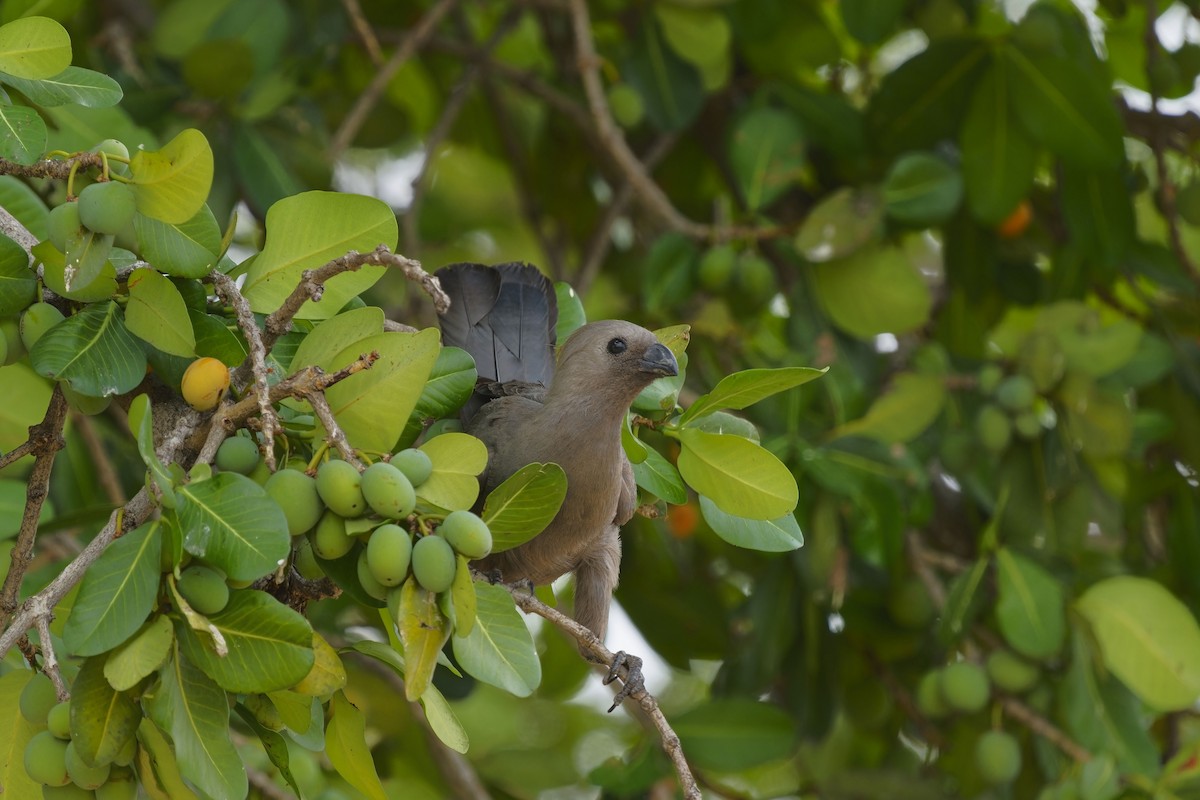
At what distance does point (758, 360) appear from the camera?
3701 mm

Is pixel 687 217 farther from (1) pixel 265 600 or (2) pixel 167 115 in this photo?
(1) pixel 265 600

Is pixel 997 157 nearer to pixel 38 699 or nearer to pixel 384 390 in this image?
pixel 384 390

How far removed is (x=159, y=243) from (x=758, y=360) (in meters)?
2.27

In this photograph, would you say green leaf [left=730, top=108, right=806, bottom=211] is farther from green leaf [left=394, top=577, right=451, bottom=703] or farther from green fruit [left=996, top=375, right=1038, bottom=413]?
green leaf [left=394, top=577, right=451, bottom=703]

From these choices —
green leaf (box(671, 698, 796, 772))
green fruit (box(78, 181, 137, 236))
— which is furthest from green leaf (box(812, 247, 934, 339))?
green fruit (box(78, 181, 137, 236))

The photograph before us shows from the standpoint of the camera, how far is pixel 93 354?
1.66 meters

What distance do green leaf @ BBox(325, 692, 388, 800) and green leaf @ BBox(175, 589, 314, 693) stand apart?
27cm

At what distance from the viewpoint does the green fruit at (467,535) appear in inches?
58.1

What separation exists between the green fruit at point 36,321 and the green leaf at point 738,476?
863 mm

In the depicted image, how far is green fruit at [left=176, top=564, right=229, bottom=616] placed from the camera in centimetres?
147

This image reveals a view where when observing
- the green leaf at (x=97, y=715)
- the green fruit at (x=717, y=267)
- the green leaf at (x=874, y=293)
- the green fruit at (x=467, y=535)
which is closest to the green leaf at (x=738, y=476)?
the green fruit at (x=467, y=535)

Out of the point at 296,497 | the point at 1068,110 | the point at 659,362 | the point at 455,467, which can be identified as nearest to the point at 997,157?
the point at 1068,110

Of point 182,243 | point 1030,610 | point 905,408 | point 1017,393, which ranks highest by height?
point 182,243

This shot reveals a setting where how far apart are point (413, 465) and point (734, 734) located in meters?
2.09
